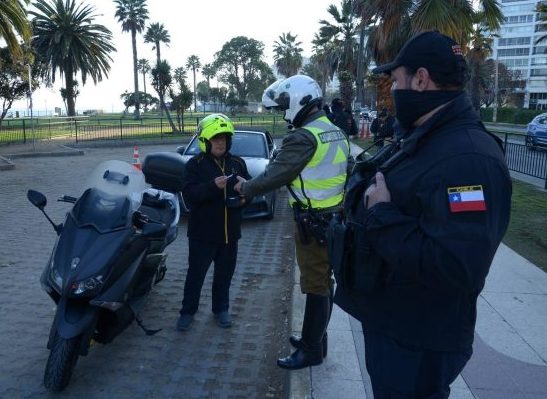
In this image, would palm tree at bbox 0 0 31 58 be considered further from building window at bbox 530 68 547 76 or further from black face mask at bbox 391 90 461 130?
building window at bbox 530 68 547 76

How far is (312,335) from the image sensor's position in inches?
134

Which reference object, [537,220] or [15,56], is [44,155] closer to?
[15,56]

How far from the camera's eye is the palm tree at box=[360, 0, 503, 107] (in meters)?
13.2

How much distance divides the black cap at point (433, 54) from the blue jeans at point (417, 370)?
1001 millimetres

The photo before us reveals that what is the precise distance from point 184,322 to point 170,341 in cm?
21

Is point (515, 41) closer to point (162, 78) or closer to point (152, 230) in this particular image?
point (162, 78)

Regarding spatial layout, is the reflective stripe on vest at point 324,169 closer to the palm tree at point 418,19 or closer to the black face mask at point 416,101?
the black face mask at point 416,101

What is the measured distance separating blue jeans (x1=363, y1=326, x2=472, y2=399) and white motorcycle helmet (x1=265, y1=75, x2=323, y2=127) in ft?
5.96

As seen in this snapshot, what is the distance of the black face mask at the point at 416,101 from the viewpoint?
1767 millimetres

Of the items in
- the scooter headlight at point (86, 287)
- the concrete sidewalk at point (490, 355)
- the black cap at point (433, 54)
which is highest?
the black cap at point (433, 54)

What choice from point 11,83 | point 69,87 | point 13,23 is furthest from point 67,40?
point 13,23

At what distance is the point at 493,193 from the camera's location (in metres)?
1.59

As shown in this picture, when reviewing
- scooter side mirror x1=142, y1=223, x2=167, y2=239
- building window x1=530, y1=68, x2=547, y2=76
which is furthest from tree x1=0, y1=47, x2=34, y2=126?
building window x1=530, y1=68, x2=547, y2=76

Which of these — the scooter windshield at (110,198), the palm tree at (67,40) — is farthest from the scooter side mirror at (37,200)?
the palm tree at (67,40)
